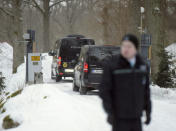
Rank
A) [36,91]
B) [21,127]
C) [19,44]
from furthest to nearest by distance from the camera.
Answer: [19,44]
[36,91]
[21,127]

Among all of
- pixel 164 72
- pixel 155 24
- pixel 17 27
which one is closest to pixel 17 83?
pixel 164 72

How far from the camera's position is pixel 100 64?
13.6 metres

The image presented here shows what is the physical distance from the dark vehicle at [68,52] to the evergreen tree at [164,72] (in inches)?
183

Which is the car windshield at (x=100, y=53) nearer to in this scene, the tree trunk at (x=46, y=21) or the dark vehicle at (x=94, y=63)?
the dark vehicle at (x=94, y=63)

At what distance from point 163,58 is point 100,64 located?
13.2ft

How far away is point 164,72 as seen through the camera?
54.5ft

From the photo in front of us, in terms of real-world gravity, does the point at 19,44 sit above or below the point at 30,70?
above

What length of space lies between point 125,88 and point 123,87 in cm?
3

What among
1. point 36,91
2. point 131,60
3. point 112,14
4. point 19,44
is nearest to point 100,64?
point 36,91

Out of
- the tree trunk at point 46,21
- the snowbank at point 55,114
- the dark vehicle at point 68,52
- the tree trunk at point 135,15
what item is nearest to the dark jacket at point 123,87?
the snowbank at point 55,114

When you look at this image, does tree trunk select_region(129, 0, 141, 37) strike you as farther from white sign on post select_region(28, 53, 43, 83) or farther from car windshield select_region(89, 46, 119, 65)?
car windshield select_region(89, 46, 119, 65)

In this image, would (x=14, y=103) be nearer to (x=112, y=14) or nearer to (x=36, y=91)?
(x=36, y=91)

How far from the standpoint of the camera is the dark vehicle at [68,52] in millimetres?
20297

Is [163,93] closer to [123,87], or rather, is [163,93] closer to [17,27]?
[123,87]
